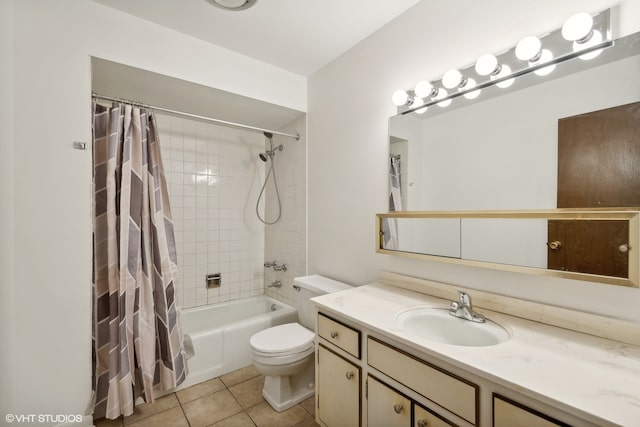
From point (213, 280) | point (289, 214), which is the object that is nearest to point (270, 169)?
point (289, 214)

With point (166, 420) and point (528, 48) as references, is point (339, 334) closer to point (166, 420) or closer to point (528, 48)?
point (166, 420)

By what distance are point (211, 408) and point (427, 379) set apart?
154 cm

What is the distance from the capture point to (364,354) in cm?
119

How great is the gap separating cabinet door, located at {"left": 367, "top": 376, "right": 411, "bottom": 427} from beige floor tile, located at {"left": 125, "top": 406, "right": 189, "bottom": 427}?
1212mm

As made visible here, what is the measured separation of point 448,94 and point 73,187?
2.08m

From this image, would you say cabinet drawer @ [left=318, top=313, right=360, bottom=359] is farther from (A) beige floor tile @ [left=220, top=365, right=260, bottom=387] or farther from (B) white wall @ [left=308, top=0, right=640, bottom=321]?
(A) beige floor tile @ [left=220, top=365, right=260, bottom=387]

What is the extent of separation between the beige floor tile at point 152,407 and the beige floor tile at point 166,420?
0.12 ft

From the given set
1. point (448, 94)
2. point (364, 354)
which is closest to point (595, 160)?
point (448, 94)

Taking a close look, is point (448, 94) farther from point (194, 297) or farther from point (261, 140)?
point (194, 297)

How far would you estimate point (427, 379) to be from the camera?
0.95 meters

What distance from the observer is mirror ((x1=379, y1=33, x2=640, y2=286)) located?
1008 mm

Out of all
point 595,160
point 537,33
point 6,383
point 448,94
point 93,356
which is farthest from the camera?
point 93,356

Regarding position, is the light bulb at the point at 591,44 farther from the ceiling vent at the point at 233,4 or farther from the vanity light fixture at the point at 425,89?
the ceiling vent at the point at 233,4

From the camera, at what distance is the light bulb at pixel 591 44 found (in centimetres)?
100
